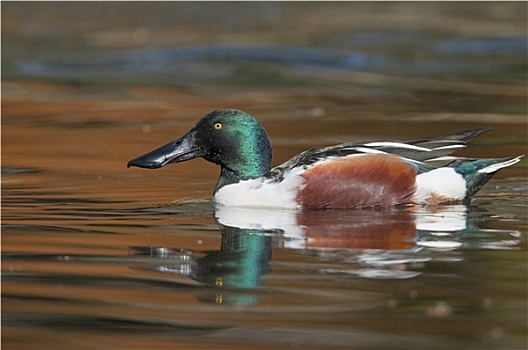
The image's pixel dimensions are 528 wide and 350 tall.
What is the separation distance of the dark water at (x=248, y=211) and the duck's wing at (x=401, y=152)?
36 centimetres

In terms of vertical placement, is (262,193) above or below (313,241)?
above

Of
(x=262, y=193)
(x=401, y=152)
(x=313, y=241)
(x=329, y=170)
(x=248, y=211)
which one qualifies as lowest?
(x=313, y=241)

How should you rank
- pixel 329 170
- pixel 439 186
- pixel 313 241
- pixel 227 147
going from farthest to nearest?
1. pixel 227 147
2. pixel 439 186
3. pixel 329 170
4. pixel 313 241

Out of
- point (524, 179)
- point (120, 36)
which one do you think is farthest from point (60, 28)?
point (524, 179)

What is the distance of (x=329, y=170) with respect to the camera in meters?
8.37

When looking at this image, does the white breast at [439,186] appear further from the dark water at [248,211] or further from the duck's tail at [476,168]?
the dark water at [248,211]

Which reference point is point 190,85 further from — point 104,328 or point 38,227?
point 104,328

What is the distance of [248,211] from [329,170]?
0.61 meters

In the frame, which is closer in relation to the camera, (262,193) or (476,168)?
(262,193)

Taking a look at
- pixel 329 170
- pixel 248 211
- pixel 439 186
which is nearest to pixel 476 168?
pixel 439 186

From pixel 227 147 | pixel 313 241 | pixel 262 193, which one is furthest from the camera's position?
pixel 227 147

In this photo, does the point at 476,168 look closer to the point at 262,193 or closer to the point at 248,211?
the point at 262,193

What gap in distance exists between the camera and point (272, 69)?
16641 mm

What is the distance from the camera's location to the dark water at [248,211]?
561 centimetres
